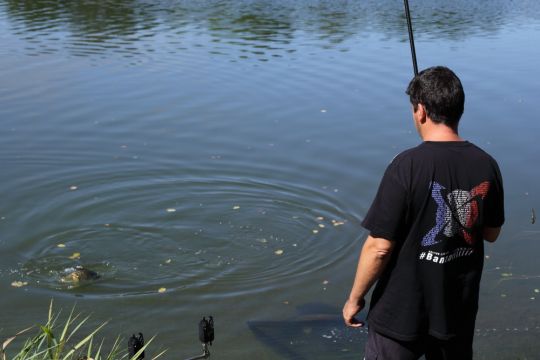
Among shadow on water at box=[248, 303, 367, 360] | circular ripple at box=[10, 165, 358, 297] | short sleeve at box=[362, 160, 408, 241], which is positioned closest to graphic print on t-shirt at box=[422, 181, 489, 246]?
short sleeve at box=[362, 160, 408, 241]

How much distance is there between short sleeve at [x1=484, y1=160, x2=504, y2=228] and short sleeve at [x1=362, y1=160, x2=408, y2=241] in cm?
46

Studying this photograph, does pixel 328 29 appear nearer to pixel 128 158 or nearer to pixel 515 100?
pixel 515 100

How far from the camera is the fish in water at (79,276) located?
734cm

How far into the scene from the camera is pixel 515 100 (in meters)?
14.2

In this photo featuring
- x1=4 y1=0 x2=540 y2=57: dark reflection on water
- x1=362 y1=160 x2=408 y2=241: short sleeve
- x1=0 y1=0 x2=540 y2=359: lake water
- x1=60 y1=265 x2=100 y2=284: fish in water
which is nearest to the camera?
x1=362 y1=160 x2=408 y2=241: short sleeve

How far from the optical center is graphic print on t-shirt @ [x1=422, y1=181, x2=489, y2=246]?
367 cm

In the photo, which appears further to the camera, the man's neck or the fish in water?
the fish in water

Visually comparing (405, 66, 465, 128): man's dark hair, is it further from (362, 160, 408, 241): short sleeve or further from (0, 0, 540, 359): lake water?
(0, 0, 540, 359): lake water

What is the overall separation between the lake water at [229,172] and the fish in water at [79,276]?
10 cm

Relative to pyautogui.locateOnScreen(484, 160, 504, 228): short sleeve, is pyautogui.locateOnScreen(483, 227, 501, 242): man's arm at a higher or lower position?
lower

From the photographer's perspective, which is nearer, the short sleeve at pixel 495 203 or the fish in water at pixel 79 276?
the short sleeve at pixel 495 203

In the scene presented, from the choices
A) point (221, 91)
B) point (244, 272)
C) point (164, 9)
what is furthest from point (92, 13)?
point (244, 272)

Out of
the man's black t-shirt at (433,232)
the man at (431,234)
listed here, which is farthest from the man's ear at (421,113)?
the man's black t-shirt at (433,232)

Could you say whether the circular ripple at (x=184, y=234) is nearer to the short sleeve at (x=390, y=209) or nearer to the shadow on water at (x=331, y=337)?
the shadow on water at (x=331, y=337)
